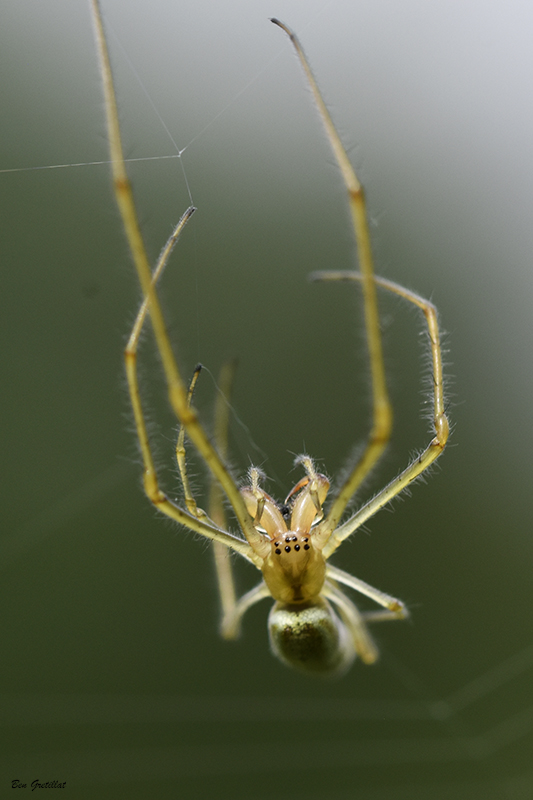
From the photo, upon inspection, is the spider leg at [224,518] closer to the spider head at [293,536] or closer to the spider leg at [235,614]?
the spider leg at [235,614]

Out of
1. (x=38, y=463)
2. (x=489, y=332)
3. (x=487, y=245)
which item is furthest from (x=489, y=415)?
(x=38, y=463)

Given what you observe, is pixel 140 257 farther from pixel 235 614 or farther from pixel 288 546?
Answer: pixel 235 614

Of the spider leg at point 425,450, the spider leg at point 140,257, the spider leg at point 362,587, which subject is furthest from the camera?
the spider leg at point 362,587

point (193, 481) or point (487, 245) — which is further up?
point (487, 245)

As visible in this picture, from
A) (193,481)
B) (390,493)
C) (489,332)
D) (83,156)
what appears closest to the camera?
(390,493)

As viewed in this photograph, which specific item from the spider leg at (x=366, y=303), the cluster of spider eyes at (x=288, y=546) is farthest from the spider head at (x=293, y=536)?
the spider leg at (x=366, y=303)

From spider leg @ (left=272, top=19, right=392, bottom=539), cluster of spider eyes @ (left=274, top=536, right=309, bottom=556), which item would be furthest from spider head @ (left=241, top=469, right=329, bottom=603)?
spider leg @ (left=272, top=19, right=392, bottom=539)

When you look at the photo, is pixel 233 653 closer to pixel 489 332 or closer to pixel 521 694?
pixel 521 694

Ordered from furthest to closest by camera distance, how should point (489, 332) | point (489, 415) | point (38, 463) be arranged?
point (489, 415) < point (489, 332) < point (38, 463)
